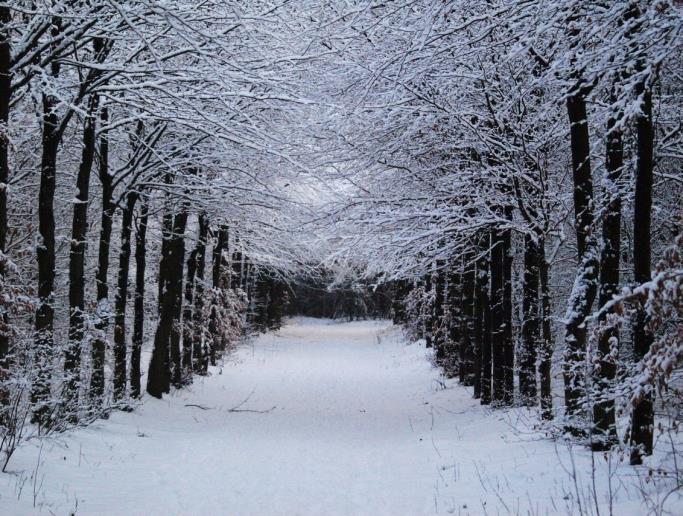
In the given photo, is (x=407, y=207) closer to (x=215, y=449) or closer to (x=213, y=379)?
(x=215, y=449)

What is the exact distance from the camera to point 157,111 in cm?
830

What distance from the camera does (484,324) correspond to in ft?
44.4

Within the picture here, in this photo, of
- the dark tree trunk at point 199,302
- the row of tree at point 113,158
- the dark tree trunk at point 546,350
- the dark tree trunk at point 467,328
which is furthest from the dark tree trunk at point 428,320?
the dark tree trunk at point 546,350

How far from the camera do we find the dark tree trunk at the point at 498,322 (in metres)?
11.9

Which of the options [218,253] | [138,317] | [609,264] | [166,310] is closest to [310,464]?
[609,264]

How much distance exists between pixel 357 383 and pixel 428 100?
12.1 meters

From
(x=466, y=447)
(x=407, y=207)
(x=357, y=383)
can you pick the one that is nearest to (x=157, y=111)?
(x=407, y=207)

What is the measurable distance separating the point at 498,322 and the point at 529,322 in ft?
5.66

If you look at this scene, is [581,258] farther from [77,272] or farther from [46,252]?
[77,272]

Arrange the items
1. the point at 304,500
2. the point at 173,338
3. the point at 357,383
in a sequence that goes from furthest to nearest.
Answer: the point at 357,383 < the point at 173,338 < the point at 304,500

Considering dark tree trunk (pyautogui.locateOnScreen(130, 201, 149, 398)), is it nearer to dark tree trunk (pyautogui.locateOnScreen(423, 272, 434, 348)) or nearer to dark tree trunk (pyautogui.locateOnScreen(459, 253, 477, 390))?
dark tree trunk (pyautogui.locateOnScreen(459, 253, 477, 390))

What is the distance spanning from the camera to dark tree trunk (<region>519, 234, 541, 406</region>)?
10.5 meters

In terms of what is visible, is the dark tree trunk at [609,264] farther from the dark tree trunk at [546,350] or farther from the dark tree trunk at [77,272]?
the dark tree trunk at [77,272]

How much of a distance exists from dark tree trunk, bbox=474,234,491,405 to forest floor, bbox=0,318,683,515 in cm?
52
